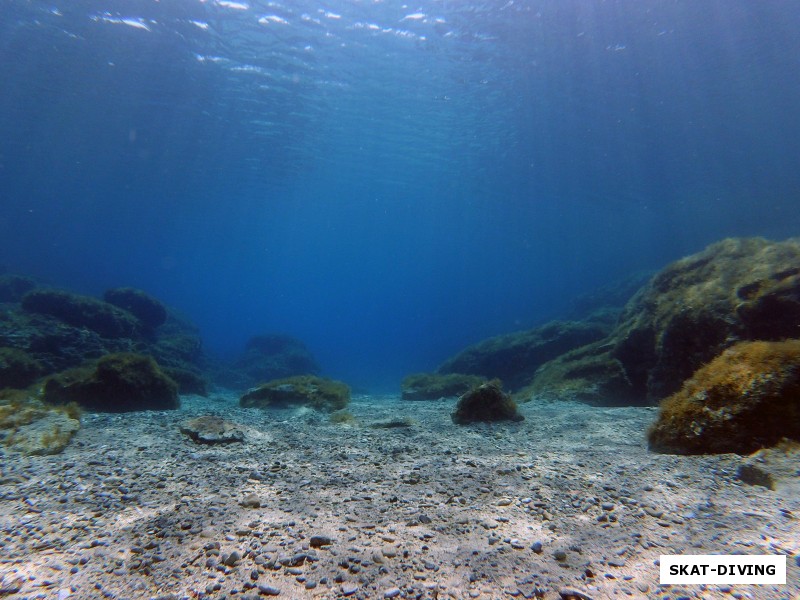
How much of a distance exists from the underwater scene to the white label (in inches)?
0.8

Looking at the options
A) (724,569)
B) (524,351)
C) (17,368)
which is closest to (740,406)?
(724,569)

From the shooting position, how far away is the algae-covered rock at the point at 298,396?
948cm

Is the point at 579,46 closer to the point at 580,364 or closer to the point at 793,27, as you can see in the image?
the point at 793,27

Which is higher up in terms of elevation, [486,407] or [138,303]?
[138,303]

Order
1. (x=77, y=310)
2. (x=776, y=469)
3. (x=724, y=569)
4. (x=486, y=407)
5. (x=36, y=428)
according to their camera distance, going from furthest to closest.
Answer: (x=77, y=310) < (x=486, y=407) < (x=36, y=428) < (x=776, y=469) < (x=724, y=569)

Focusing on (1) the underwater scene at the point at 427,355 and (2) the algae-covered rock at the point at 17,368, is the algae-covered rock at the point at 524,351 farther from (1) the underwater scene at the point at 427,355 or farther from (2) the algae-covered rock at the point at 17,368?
(2) the algae-covered rock at the point at 17,368

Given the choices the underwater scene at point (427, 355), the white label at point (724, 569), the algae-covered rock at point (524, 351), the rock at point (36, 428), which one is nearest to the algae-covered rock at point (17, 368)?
the underwater scene at point (427, 355)

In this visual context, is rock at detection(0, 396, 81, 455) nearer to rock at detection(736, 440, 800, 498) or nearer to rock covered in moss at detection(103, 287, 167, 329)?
rock at detection(736, 440, 800, 498)

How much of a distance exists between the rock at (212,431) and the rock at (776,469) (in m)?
5.66

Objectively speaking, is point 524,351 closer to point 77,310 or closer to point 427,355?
point 77,310

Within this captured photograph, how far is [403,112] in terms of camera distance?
27.4 m

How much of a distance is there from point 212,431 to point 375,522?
352 centimetres

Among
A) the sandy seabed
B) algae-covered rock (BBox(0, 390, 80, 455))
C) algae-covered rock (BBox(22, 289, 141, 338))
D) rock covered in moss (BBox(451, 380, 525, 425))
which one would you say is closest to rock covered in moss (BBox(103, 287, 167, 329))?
algae-covered rock (BBox(22, 289, 141, 338))

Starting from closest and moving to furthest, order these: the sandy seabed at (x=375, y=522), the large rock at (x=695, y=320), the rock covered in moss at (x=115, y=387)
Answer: the sandy seabed at (x=375, y=522) → the large rock at (x=695, y=320) → the rock covered in moss at (x=115, y=387)
